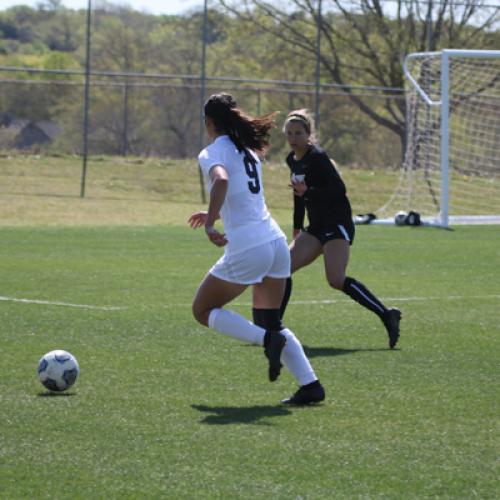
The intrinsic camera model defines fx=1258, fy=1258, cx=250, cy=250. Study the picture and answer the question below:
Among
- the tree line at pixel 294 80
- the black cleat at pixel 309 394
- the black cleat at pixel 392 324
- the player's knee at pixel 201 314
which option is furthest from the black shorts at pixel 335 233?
the tree line at pixel 294 80

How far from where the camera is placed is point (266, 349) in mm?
7156

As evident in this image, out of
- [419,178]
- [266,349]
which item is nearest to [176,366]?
[266,349]

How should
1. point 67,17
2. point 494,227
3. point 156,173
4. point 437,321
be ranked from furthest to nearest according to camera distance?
point 67,17
point 156,173
point 494,227
point 437,321

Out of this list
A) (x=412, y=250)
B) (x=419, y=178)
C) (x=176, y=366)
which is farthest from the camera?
(x=419, y=178)

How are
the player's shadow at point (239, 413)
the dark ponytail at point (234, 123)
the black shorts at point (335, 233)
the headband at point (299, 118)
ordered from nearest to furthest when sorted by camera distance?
the player's shadow at point (239, 413), the dark ponytail at point (234, 123), the headband at point (299, 118), the black shorts at point (335, 233)

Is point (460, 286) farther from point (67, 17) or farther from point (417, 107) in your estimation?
point (67, 17)

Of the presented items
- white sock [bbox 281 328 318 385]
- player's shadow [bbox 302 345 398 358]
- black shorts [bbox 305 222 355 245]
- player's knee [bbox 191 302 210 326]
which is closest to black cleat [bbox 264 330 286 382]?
white sock [bbox 281 328 318 385]

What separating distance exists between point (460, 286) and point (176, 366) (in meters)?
5.74

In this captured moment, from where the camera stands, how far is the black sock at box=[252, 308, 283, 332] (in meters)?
7.37

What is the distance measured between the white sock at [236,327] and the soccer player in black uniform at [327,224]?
7.23 ft

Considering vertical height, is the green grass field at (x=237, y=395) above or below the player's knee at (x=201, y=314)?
below

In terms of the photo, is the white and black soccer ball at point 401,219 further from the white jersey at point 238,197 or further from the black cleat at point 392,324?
the white jersey at point 238,197

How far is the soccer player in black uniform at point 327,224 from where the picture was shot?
9.59 metres

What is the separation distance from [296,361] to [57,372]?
143cm
